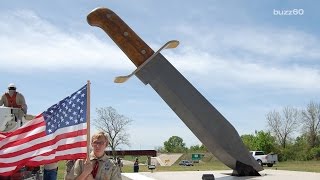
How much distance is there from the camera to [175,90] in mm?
8188

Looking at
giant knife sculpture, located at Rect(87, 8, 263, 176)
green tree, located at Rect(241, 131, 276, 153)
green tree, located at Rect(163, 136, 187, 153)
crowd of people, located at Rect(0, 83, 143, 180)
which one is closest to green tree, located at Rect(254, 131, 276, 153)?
green tree, located at Rect(241, 131, 276, 153)

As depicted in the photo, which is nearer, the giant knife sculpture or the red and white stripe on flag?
the red and white stripe on flag

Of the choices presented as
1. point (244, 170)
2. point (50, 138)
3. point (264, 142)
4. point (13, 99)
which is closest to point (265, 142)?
point (264, 142)

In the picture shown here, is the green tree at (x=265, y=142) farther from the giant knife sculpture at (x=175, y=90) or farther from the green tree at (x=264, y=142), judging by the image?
the giant knife sculpture at (x=175, y=90)

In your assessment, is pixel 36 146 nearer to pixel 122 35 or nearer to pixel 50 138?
pixel 50 138

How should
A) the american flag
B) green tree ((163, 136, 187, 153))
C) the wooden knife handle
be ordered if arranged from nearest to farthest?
the american flag, the wooden knife handle, green tree ((163, 136, 187, 153))

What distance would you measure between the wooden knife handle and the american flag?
13.2 ft

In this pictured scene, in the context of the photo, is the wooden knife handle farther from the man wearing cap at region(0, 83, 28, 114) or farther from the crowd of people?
the crowd of people

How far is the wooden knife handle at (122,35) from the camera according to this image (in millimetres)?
8305

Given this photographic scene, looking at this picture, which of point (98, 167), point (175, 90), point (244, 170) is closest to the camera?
point (98, 167)

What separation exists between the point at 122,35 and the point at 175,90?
145 cm

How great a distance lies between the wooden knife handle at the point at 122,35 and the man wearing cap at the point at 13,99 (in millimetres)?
1967

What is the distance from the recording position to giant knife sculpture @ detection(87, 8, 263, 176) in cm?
815

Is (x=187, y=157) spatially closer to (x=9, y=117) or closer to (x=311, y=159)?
(x=311, y=159)
